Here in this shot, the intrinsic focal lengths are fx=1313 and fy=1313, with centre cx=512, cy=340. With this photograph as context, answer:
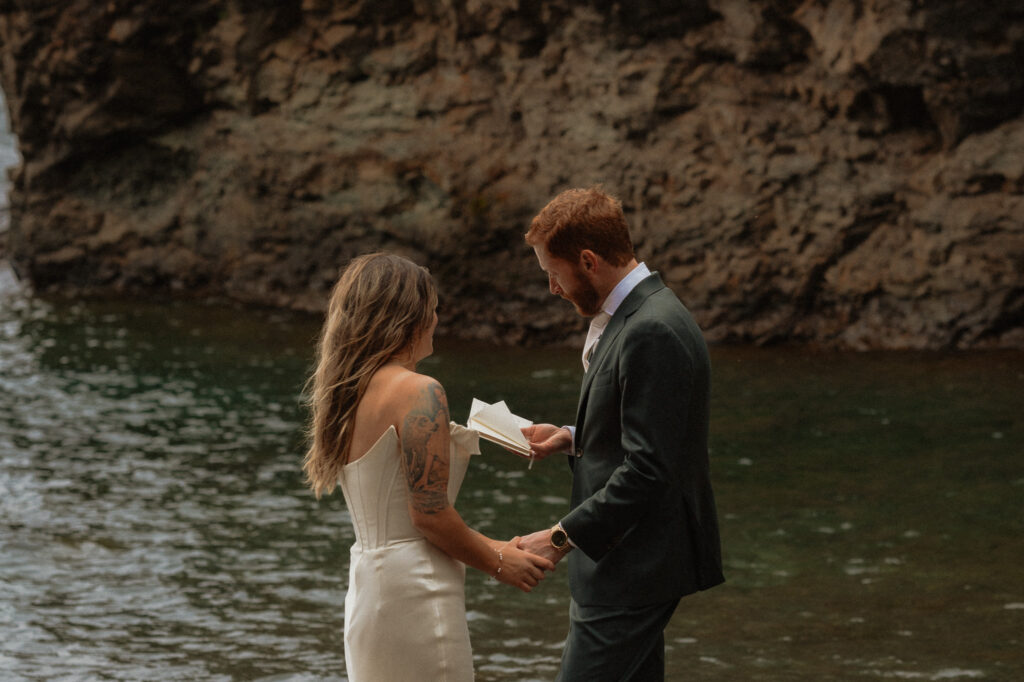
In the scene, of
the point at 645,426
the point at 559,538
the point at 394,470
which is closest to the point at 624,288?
the point at 645,426

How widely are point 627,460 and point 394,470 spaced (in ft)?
2.16

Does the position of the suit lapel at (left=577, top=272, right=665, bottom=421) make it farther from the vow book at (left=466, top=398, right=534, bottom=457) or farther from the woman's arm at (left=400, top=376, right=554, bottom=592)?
the woman's arm at (left=400, top=376, right=554, bottom=592)

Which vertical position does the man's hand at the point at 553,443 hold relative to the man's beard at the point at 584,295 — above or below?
below

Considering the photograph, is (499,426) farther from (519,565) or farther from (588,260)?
(588,260)

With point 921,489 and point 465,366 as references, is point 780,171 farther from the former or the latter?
point 921,489

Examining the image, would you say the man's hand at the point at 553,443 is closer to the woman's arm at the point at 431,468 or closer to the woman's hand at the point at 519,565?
the woman's hand at the point at 519,565

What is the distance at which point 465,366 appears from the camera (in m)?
14.5

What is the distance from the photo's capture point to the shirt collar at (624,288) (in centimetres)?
384

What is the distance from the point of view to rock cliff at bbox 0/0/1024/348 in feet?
47.6

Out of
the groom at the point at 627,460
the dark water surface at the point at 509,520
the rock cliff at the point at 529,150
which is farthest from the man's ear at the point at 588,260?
the rock cliff at the point at 529,150

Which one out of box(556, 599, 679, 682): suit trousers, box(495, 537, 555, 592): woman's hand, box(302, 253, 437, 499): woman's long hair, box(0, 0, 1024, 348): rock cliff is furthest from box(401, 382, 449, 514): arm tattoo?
box(0, 0, 1024, 348): rock cliff

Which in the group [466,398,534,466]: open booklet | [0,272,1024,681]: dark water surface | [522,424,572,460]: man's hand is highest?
[466,398,534,466]: open booklet

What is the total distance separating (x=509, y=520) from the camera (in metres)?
8.80

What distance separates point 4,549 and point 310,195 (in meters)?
10.4
